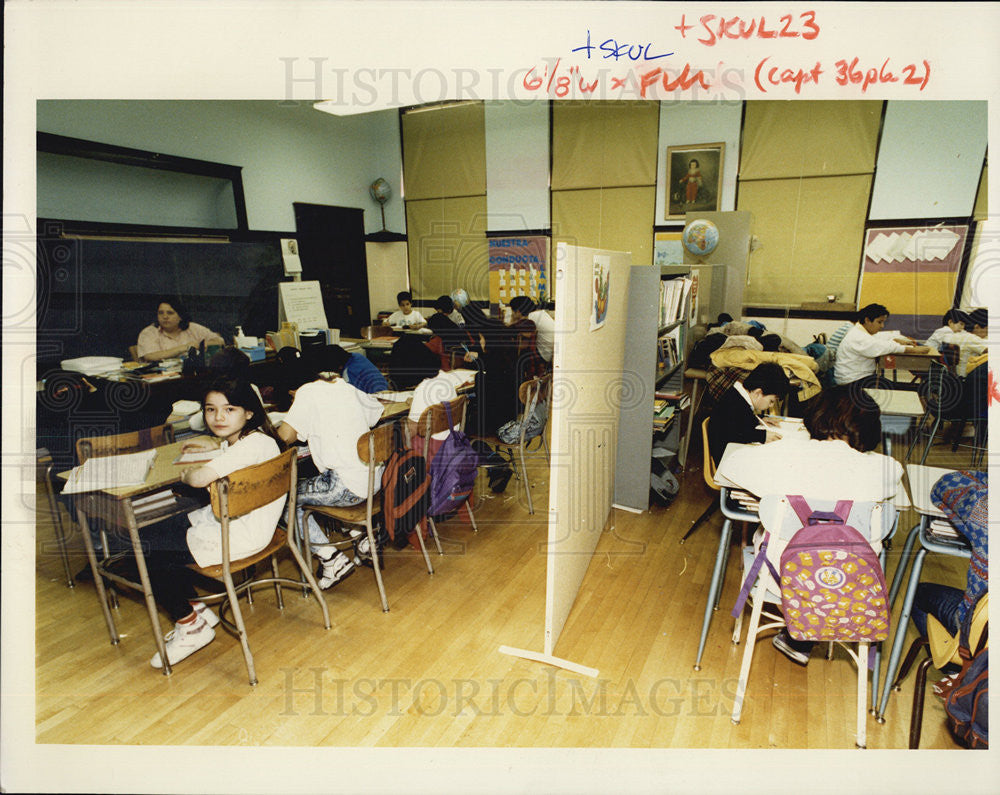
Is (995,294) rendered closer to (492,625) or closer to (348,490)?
(492,625)

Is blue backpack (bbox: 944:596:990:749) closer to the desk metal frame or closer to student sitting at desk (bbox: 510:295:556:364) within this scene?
the desk metal frame

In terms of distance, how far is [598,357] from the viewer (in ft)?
7.72

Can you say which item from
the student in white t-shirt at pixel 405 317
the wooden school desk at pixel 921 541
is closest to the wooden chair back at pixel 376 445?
the wooden school desk at pixel 921 541

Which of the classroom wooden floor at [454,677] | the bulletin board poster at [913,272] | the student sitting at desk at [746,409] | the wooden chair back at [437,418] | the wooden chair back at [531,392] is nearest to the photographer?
the classroom wooden floor at [454,677]

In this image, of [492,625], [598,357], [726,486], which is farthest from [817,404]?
[492,625]

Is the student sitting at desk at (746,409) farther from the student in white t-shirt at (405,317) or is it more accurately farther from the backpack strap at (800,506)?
the student in white t-shirt at (405,317)

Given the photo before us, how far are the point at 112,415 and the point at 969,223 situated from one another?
24.1 ft

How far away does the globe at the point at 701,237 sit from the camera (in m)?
5.11

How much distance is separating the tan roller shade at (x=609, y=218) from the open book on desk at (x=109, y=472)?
5.53 m

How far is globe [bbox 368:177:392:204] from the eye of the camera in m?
6.21

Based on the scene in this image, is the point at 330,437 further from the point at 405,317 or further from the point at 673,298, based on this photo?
the point at 405,317

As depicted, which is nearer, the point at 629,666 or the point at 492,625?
the point at 629,666

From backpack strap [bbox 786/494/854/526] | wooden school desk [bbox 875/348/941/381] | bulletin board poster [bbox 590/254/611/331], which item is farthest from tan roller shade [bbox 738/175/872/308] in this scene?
backpack strap [bbox 786/494/854/526]

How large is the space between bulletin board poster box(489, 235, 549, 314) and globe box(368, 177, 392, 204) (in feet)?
4.79
